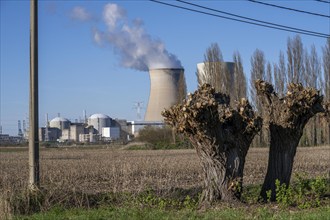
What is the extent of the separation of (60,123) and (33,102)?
352 ft

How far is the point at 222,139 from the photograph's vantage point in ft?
39.5

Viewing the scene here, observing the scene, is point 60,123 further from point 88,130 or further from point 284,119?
point 284,119

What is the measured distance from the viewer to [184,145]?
2282 inches

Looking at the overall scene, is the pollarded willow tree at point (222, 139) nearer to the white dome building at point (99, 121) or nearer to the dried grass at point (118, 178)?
the dried grass at point (118, 178)

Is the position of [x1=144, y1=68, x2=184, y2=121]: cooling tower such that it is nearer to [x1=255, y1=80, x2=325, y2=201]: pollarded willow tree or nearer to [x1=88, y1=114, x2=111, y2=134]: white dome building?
[x1=255, y1=80, x2=325, y2=201]: pollarded willow tree

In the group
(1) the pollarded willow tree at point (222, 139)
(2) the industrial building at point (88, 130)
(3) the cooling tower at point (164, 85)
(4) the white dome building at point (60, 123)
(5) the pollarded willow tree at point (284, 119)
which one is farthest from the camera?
(4) the white dome building at point (60, 123)

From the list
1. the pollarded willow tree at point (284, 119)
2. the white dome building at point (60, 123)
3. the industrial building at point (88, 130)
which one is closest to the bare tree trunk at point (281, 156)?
the pollarded willow tree at point (284, 119)

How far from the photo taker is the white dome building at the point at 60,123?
117m

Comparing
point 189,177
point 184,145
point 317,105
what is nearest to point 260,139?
point 184,145

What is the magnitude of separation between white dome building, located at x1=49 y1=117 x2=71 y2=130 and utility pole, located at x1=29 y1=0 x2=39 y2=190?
105630 mm

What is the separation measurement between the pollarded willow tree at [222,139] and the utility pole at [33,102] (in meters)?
2.80

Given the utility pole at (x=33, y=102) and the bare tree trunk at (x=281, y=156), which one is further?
the bare tree trunk at (x=281, y=156)

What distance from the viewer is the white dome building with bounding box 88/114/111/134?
109 meters

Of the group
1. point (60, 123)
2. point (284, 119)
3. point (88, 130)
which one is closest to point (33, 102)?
point (284, 119)
